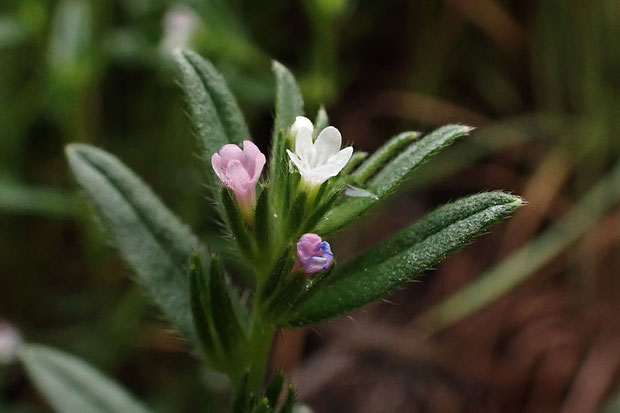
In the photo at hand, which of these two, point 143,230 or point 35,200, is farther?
point 35,200

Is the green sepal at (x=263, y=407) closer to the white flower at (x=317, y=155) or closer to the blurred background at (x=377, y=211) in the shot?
the white flower at (x=317, y=155)

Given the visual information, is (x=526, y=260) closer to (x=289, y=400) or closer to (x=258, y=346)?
(x=258, y=346)

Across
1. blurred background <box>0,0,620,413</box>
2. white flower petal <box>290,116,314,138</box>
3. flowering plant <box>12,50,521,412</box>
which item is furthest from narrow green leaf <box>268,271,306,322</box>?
blurred background <box>0,0,620,413</box>

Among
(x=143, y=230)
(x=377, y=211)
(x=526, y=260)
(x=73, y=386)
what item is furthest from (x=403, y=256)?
(x=377, y=211)

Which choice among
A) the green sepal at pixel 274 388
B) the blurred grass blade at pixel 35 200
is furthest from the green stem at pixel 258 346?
the blurred grass blade at pixel 35 200

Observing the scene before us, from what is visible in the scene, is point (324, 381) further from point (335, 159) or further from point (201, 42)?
point (335, 159)

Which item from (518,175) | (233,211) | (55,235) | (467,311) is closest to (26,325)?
(55,235)
